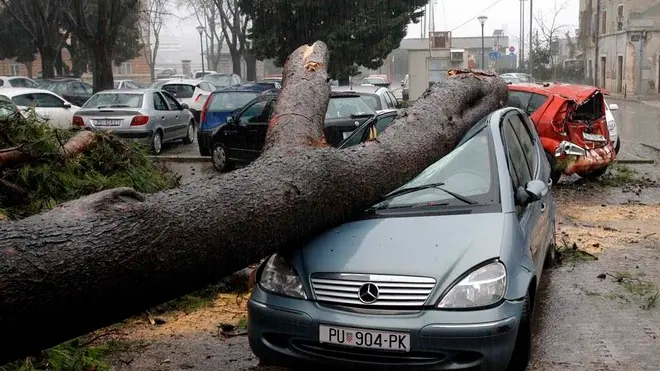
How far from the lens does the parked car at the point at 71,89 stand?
90.0ft

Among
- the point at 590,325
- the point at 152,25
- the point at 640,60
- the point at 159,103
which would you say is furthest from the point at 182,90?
the point at 152,25

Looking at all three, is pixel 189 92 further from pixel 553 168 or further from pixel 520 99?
pixel 553 168

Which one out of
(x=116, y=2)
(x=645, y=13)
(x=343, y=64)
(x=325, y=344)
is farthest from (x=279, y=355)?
(x=645, y=13)

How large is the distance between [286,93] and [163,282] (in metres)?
2.84

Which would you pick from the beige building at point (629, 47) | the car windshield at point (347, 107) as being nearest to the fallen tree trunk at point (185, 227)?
the car windshield at point (347, 107)

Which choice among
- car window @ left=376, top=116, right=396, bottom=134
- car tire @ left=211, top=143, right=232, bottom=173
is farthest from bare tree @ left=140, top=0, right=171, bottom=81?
car window @ left=376, top=116, right=396, bottom=134

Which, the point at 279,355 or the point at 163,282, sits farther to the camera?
the point at 279,355

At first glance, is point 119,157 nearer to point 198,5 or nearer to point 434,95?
point 434,95

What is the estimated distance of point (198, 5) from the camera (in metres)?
65.3

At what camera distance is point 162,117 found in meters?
15.8

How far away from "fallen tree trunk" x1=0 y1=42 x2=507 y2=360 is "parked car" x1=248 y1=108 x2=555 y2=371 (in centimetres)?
28

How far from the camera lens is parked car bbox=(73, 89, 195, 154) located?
576 inches

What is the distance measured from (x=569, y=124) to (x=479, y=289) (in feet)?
24.9

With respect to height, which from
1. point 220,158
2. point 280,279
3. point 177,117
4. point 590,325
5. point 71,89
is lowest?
point 590,325
